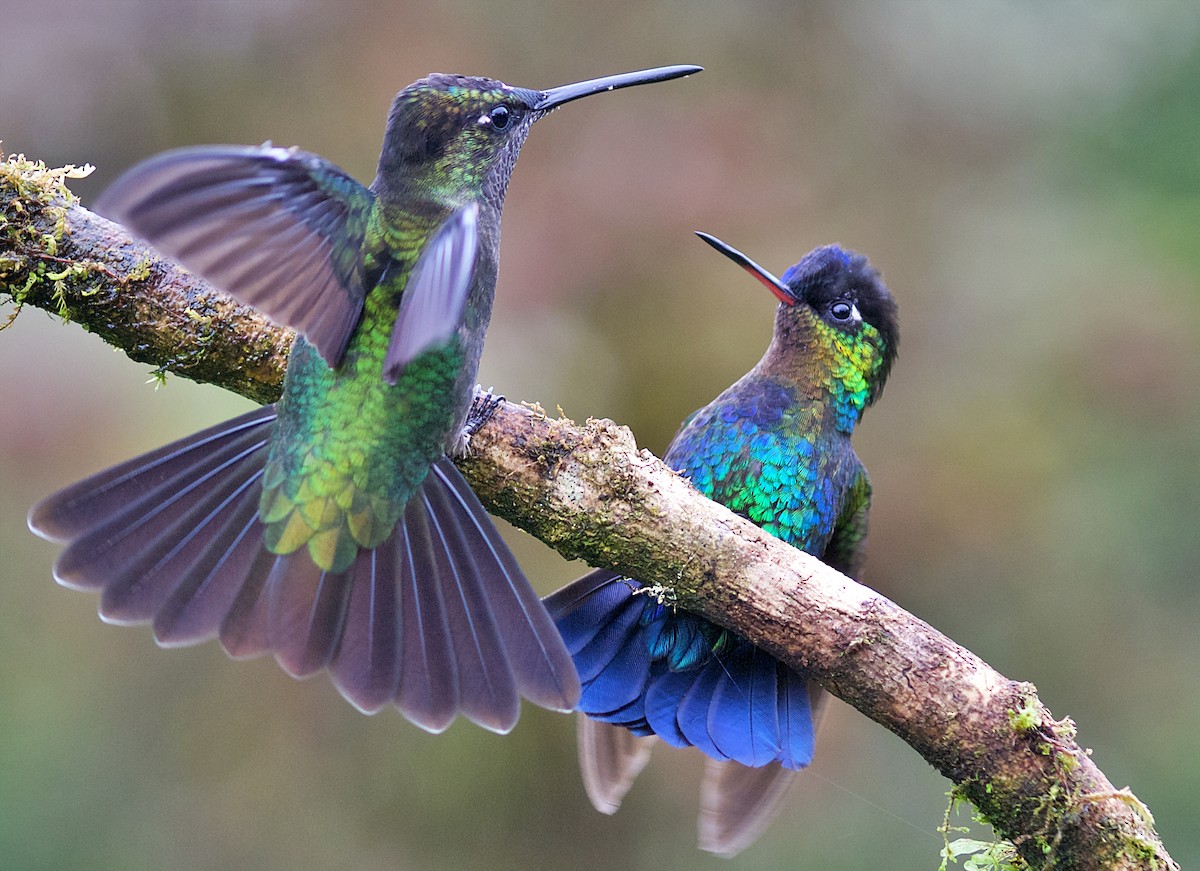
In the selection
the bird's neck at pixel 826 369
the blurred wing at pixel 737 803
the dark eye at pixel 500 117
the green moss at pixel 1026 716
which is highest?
the bird's neck at pixel 826 369

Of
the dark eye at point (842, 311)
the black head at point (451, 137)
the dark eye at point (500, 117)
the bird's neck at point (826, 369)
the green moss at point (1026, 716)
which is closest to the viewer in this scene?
the green moss at point (1026, 716)

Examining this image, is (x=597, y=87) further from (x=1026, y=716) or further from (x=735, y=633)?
(x=1026, y=716)

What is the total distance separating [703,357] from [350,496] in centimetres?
293

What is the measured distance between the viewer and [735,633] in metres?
2.99

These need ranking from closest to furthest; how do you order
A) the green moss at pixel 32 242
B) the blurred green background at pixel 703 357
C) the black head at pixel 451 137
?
the green moss at pixel 32 242
the black head at pixel 451 137
the blurred green background at pixel 703 357

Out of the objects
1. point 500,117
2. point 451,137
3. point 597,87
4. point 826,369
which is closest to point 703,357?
point 826,369

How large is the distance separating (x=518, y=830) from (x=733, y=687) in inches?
93.7

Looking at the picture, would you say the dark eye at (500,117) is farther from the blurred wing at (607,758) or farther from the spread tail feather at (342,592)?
the blurred wing at (607,758)

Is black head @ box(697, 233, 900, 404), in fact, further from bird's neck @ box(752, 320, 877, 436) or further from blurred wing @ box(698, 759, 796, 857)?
blurred wing @ box(698, 759, 796, 857)

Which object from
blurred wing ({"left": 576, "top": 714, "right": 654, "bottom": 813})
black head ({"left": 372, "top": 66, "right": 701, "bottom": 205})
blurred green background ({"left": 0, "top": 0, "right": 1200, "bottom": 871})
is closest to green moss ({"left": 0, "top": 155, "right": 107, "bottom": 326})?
black head ({"left": 372, "top": 66, "right": 701, "bottom": 205})

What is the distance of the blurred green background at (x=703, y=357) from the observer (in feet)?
16.5

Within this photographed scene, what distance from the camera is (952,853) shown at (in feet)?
8.82

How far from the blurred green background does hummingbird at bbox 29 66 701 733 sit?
2027mm

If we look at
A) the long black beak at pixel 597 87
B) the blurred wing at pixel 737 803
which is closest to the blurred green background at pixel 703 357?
the blurred wing at pixel 737 803
